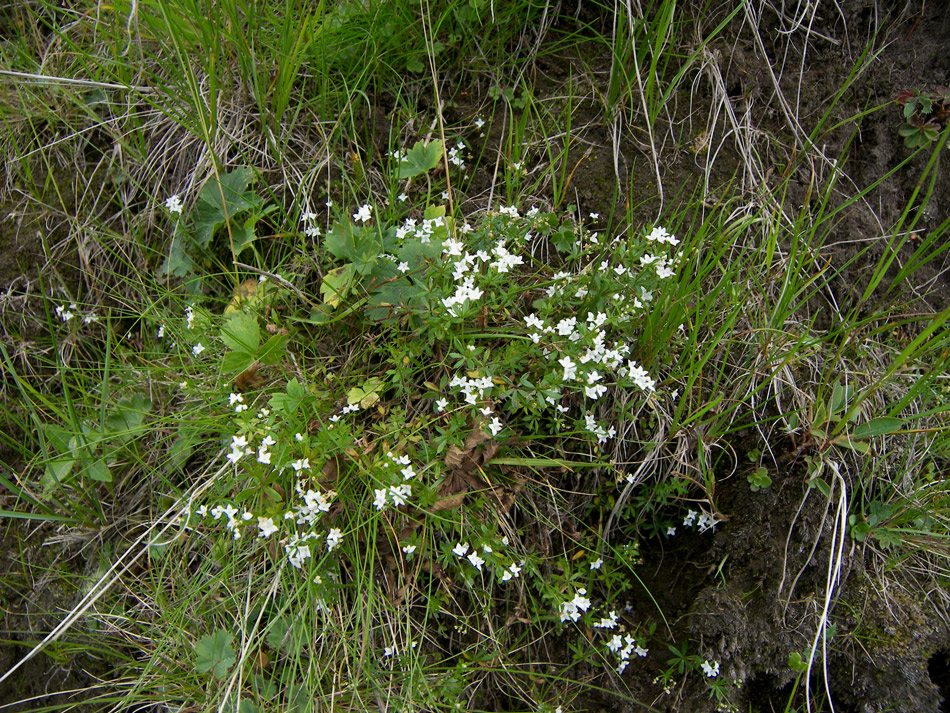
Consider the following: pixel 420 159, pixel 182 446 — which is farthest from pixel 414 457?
pixel 420 159

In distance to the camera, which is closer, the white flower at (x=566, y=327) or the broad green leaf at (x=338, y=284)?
the white flower at (x=566, y=327)

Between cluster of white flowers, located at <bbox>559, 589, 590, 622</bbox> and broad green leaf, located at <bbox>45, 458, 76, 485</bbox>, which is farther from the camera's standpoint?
broad green leaf, located at <bbox>45, 458, 76, 485</bbox>

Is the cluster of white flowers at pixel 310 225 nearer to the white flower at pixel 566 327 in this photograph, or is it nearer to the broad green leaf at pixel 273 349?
the broad green leaf at pixel 273 349

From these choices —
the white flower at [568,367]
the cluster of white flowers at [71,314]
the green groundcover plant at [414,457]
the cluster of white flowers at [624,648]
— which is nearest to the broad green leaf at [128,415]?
the green groundcover plant at [414,457]

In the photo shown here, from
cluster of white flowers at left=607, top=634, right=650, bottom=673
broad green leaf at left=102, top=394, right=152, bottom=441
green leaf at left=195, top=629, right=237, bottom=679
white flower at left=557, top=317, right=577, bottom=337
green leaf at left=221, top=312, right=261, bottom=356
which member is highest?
green leaf at left=221, top=312, right=261, bottom=356

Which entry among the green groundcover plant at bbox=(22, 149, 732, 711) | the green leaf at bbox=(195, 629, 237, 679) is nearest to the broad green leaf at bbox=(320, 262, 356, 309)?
the green groundcover plant at bbox=(22, 149, 732, 711)

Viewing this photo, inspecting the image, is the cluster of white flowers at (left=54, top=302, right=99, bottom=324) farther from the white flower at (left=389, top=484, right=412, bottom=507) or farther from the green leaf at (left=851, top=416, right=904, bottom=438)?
the green leaf at (left=851, top=416, right=904, bottom=438)

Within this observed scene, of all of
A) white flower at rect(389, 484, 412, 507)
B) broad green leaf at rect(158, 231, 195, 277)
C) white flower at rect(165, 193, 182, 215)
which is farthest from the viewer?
broad green leaf at rect(158, 231, 195, 277)
